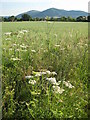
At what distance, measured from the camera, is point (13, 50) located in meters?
4.69

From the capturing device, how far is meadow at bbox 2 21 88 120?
3.06 m

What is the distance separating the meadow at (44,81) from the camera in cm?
306

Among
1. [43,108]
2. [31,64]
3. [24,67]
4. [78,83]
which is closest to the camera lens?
[43,108]

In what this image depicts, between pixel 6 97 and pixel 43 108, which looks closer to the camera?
pixel 43 108

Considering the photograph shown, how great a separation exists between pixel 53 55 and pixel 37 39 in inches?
26.6

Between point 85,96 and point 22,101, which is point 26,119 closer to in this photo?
point 22,101

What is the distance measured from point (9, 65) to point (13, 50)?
0.54 meters

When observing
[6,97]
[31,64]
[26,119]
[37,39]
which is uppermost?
[37,39]

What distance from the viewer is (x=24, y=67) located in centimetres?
395

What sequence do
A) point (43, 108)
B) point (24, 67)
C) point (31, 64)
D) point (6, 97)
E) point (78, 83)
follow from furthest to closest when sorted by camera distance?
1. point (31, 64)
2. point (24, 67)
3. point (78, 83)
4. point (6, 97)
5. point (43, 108)

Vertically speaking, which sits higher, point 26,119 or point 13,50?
point 13,50

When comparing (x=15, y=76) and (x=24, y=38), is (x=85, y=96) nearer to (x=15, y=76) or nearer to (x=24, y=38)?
(x=15, y=76)

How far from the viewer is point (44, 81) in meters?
3.57

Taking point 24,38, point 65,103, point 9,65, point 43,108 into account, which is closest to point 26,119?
point 43,108
